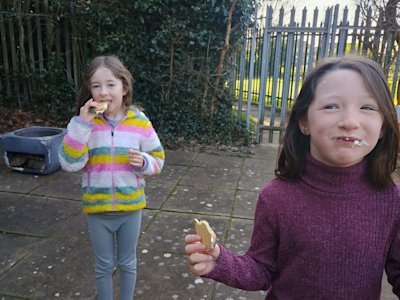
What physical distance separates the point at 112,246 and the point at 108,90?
91 centimetres

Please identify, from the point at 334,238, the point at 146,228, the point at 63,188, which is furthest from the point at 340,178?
the point at 63,188

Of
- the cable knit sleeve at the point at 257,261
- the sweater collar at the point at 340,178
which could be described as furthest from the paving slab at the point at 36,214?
the sweater collar at the point at 340,178

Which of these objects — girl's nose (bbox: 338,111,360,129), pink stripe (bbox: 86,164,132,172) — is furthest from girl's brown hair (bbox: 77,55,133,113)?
girl's nose (bbox: 338,111,360,129)

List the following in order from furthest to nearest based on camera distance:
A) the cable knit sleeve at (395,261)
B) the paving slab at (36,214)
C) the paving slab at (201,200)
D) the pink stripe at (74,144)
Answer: the paving slab at (201,200) < the paving slab at (36,214) < the pink stripe at (74,144) < the cable knit sleeve at (395,261)

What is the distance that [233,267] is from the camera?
1208 mm

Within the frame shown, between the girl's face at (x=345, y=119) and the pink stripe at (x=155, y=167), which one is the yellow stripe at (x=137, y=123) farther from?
the girl's face at (x=345, y=119)

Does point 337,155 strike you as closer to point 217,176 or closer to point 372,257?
point 372,257

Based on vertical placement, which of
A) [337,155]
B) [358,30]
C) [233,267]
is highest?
[358,30]

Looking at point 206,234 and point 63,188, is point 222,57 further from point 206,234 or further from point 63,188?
point 206,234

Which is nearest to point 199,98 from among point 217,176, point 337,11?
point 217,176

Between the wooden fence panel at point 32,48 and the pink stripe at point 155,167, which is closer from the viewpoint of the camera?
the pink stripe at point 155,167

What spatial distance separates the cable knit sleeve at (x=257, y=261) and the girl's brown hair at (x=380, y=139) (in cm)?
16

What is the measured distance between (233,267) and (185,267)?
5.78 ft

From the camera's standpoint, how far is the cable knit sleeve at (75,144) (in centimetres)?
201
